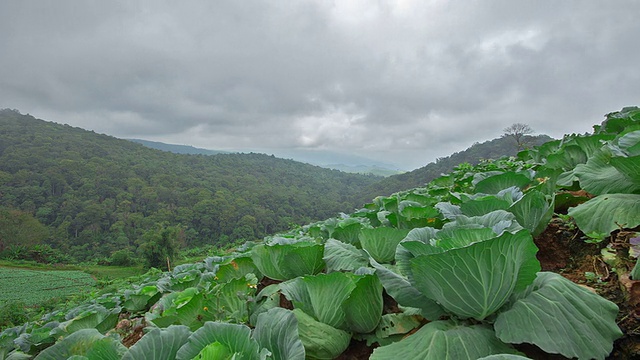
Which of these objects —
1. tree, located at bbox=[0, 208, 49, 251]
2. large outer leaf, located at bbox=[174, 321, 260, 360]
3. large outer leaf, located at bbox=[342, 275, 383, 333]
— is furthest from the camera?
tree, located at bbox=[0, 208, 49, 251]

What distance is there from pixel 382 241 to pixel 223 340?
4.14 ft

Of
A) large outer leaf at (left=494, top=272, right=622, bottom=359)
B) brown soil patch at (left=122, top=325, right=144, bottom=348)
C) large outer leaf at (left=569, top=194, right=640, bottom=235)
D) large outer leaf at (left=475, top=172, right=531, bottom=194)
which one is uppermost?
large outer leaf at (left=475, top=172, right=531, bottom=194)

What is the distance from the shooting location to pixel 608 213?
6.04 feet

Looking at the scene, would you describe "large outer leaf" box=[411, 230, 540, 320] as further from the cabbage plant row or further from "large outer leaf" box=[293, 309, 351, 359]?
"large outer leaf" box=[293, 309, 351, 359]

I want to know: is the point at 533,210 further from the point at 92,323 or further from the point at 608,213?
the point at 92,323

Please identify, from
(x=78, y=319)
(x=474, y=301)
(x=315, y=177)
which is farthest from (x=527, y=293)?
(x=315, y=177)

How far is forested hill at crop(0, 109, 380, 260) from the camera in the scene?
84.3 meters

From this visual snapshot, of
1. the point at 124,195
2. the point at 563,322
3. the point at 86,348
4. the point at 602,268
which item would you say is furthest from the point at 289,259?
the point at 124,195

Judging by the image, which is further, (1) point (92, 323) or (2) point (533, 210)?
(1) point (92, 323)

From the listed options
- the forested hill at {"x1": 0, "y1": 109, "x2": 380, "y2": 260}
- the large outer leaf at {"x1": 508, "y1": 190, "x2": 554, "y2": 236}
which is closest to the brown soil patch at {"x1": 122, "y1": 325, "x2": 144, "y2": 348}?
the large outer leaf at {"x1": 508, "y1": 190, "x2": 554, "y2": 236}

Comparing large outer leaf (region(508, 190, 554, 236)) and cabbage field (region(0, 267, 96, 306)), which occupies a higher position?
large outer leaf (region(508, 190, 554, 236))

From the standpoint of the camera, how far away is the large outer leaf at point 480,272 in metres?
1.18

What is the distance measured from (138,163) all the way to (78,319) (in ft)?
517

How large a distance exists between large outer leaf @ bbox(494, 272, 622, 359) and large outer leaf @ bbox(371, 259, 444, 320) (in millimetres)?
280
